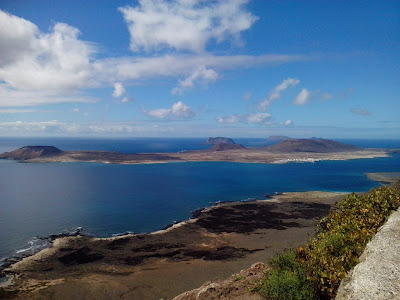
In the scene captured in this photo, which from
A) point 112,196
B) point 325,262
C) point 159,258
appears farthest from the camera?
point 112,196

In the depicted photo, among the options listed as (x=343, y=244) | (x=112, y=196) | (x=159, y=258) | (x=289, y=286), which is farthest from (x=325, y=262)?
(x=112, y=196)

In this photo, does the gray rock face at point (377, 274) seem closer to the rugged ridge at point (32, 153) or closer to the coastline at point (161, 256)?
the coastline at point (161, 256)

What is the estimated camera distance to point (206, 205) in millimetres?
54281

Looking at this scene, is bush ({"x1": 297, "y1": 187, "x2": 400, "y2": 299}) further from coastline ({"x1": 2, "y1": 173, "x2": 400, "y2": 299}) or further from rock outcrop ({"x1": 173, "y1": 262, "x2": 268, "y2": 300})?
coastline ({"x1": 2, "y1": 173, "x2": 400, "y2": 299})

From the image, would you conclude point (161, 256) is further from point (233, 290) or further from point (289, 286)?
point (289, 286)

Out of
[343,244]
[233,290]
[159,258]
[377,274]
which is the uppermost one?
[377,274]

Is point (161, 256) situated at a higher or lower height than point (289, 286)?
lower

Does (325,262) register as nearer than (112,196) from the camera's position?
Yes

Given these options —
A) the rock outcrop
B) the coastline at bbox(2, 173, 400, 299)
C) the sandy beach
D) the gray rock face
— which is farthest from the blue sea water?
the gray rock face

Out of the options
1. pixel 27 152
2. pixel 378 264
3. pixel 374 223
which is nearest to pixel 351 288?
pixel 378 264

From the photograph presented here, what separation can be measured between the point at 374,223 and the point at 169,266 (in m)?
20.0

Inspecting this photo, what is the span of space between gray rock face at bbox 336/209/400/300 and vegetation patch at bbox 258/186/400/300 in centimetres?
71

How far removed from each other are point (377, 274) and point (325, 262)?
88.3 inches

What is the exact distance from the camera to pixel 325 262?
1120cm
